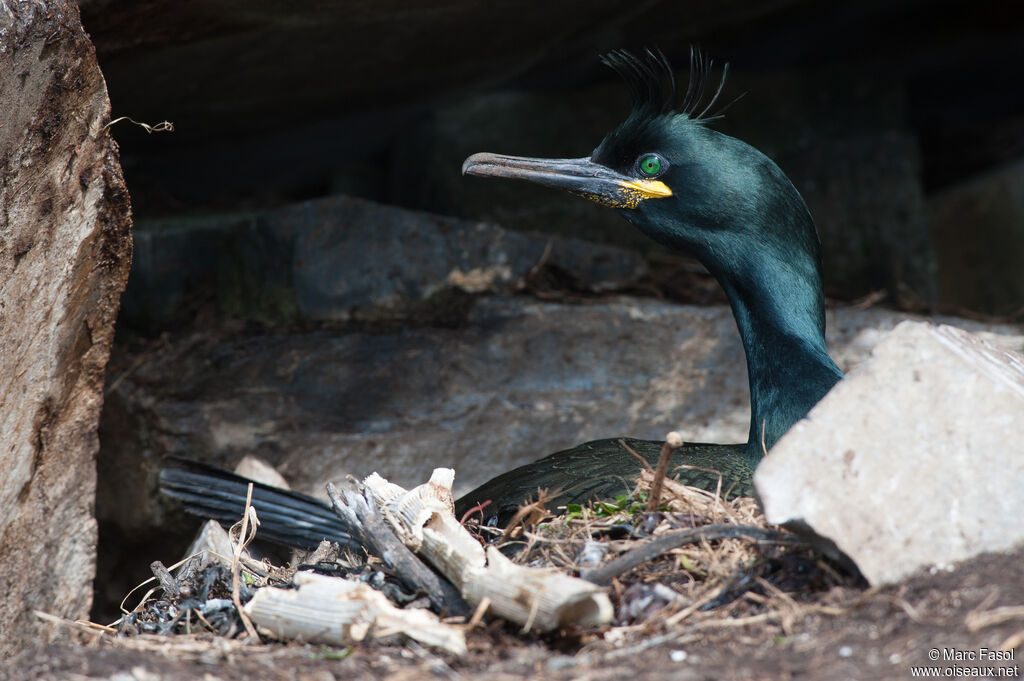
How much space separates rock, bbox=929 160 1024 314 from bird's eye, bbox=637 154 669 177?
4032mm

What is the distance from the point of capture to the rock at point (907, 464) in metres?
1.88

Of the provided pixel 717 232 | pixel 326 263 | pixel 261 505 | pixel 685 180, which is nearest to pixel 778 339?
pixel 717 232

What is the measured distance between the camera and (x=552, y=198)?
524 cm

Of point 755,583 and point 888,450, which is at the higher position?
point 888,450

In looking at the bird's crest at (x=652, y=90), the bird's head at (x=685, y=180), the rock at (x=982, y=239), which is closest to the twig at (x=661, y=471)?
the bird's head at (x=685, y=180)

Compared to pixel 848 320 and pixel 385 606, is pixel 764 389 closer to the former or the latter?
pixel 385 606

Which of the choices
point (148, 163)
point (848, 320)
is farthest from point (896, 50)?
point (148, 163)

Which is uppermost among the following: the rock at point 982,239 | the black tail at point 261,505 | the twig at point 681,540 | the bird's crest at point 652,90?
the bird's crest at point 652,90

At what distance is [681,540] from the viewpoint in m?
2.05

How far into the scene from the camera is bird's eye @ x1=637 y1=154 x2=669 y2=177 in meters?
2.95

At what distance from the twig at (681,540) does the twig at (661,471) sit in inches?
5.7

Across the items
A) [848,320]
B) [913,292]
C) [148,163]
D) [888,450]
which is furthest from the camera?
[913,292]

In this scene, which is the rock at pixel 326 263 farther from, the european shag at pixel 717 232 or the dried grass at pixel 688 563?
the dried grass at pixel 688 563

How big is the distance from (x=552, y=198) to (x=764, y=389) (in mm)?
2588
